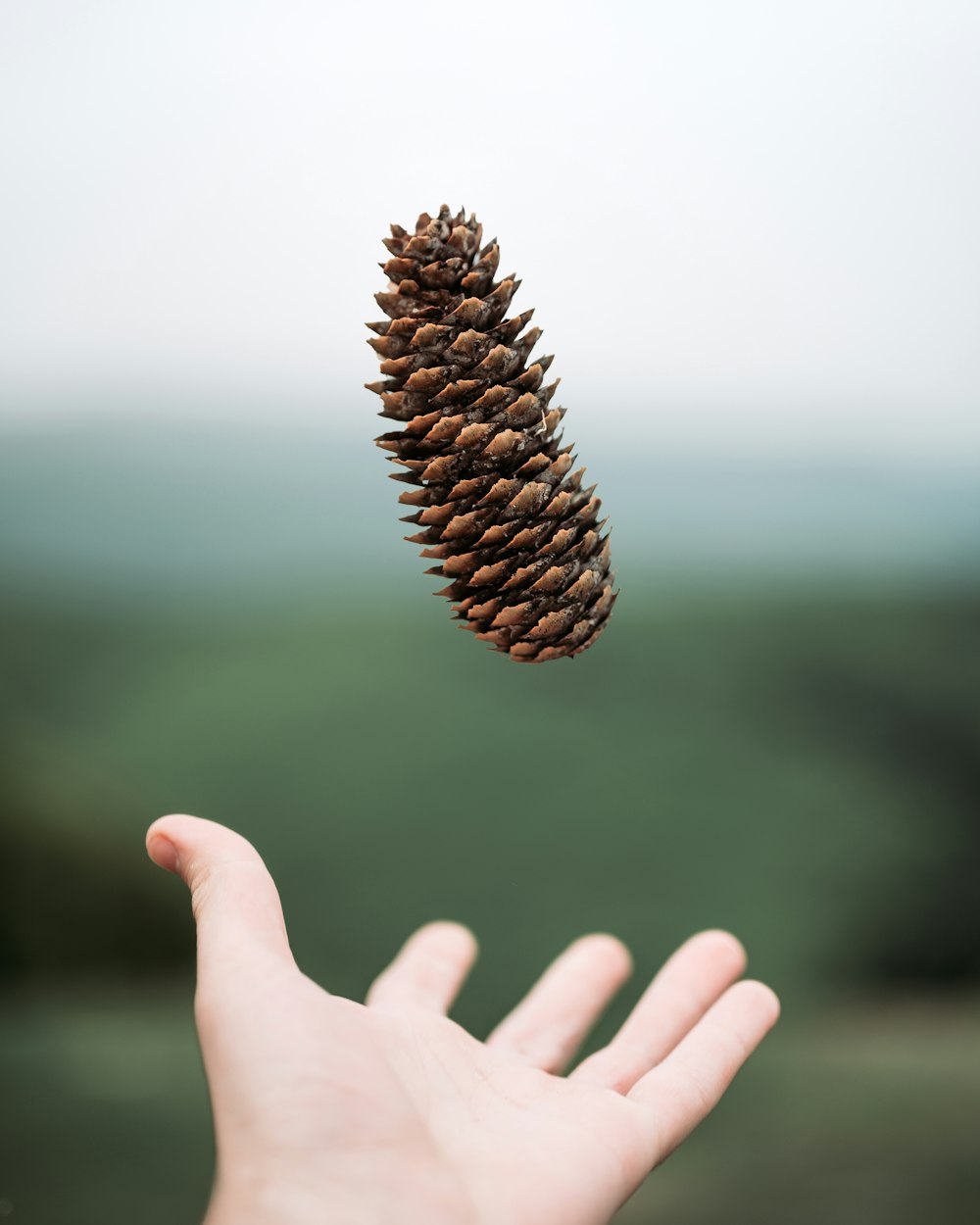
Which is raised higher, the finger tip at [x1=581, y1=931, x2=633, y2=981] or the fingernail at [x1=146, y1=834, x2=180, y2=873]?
the fingernail at [x1=146, y1=834, x2=180, y2=873]

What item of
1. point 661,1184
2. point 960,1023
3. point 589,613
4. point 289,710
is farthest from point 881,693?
point 589,613

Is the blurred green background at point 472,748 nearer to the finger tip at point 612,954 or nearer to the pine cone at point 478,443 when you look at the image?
the finger tip at point 612,954

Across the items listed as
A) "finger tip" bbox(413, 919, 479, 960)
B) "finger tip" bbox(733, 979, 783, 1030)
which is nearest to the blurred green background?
"finger tip" bbox(413, 919, 479, 960)

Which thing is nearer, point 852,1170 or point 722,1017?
point 722,1017

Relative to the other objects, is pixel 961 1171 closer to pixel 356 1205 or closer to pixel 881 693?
pixel 881 693

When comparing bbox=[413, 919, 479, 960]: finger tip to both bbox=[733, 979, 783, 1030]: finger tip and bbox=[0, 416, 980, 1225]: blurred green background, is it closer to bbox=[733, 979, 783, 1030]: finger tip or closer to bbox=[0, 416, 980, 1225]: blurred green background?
bbox=[0, 416, 980, 1225]: blurred green background

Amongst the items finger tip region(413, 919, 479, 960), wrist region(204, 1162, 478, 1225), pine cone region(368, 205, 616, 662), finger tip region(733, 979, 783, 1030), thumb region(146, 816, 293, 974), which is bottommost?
wrist region(204, 1162, 478, 1225)

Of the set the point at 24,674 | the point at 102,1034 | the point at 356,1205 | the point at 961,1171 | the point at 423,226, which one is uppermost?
the point at 423,226

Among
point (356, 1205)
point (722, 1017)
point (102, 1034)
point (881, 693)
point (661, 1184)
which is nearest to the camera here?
point (356, 1205)

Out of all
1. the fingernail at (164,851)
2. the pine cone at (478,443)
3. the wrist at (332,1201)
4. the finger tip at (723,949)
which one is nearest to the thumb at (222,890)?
the fingernail at (164,851)
